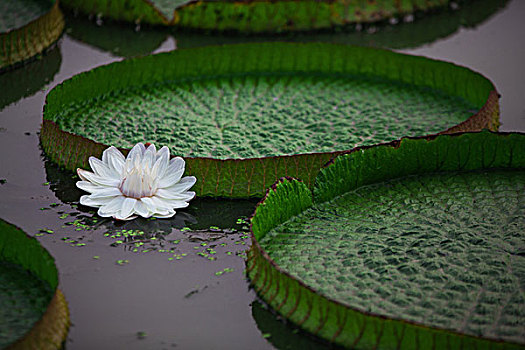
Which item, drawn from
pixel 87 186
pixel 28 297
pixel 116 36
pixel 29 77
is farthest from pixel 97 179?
pixel 116 36

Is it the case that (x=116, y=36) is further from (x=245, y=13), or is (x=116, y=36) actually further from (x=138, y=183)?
(x=138, y=183)

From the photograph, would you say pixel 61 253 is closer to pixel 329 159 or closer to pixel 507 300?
pixel 329 159

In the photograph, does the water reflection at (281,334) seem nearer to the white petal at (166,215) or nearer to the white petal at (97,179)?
the white petal at (166,215)

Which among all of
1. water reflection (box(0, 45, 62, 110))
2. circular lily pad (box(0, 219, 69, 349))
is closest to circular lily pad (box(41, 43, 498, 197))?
water reflection (box(0, 45, 62, 110))

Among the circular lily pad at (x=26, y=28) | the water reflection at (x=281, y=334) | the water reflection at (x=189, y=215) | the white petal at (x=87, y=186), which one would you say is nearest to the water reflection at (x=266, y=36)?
the circular lily pad at (x=26, y=28)

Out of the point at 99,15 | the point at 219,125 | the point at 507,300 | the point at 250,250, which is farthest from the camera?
the point at 99,15

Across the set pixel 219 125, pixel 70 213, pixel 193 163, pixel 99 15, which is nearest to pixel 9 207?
pixel 70 213
